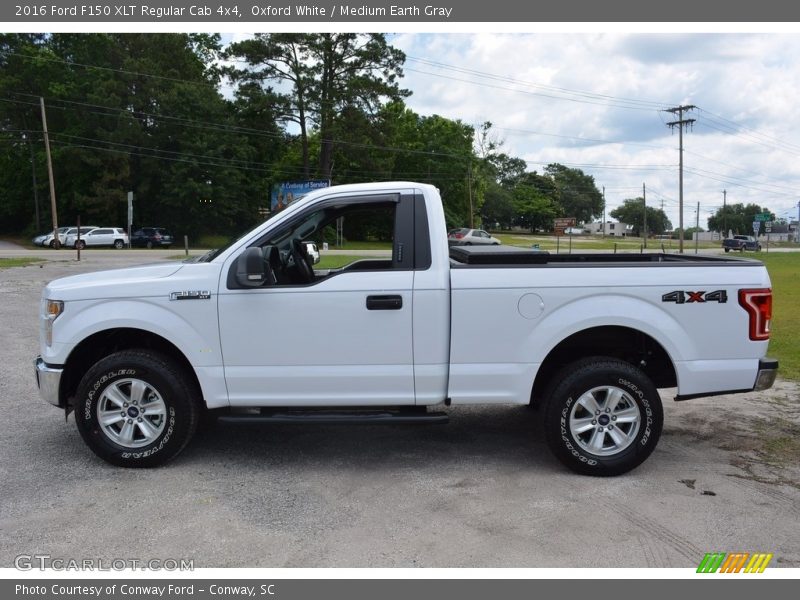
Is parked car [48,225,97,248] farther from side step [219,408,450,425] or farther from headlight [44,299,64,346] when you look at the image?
side step [219,408,450,425]

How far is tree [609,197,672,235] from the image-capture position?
155 metres

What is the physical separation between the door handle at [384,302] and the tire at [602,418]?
1267 mm

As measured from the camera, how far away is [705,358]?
4883 millimetres

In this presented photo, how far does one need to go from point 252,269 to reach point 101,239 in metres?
46.0

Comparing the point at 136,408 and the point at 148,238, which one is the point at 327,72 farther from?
the point at 136,408

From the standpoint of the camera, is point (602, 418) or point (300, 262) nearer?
point (602, 418)

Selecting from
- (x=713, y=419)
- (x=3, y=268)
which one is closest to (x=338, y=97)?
(x=3, y=268)

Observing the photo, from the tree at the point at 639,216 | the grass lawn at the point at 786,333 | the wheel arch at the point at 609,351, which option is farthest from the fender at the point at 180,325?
the tree at the point at 639,216

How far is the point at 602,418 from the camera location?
15.9 feet

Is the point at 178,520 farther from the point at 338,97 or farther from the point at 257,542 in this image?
the point at 338,97

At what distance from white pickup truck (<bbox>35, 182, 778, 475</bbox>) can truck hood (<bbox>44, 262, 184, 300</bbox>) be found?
12mm

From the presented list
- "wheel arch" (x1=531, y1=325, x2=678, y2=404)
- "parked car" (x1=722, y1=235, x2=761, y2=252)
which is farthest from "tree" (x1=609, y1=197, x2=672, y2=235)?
"wheel arch" (x1=531, y1=325, x2=678, y2=404)

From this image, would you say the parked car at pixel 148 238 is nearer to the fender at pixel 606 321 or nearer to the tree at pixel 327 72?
the tree at pixel 327 72

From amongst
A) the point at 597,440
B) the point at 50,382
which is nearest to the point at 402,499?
the point at 597,440
